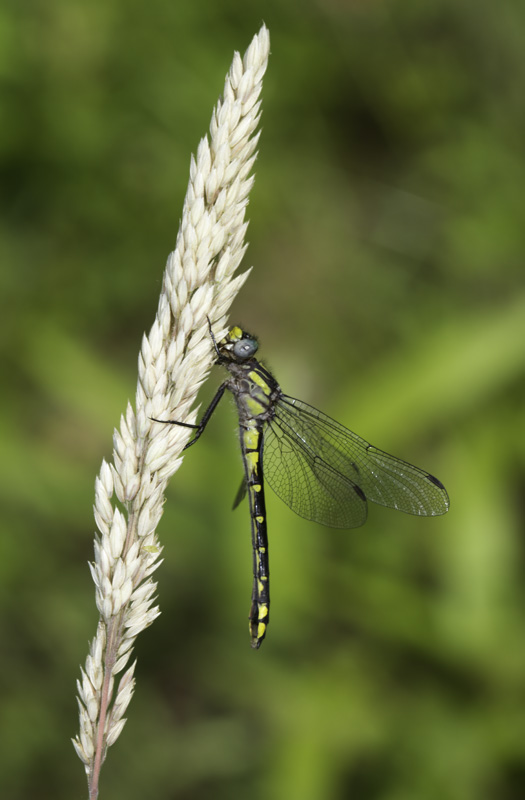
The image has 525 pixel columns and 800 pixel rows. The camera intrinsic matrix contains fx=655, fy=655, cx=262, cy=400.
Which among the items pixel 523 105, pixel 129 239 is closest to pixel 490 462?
pixel 523 105

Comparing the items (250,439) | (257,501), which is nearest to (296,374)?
(250,439)

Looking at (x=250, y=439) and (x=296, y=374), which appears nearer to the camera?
(x=250, y=439)

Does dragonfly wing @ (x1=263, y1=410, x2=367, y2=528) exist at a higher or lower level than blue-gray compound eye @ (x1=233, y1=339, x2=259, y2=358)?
lower

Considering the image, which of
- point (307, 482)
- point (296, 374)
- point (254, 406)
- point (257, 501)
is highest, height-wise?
point (296, 374)

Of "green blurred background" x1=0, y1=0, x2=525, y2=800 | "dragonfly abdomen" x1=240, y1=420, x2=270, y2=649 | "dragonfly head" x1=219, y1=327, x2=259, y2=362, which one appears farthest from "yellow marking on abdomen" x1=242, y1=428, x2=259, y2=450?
"green blurred background" x1=0, y1=0, x2=525, y2=800

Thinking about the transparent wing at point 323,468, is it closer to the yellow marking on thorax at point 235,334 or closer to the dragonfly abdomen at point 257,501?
the dragonfly abdomen at point 257,501

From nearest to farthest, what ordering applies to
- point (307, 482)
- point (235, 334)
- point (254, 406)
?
1. point (235, 334)
2. point (254, 406)
3. point (307, 482)

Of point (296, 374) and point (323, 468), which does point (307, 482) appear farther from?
point (296, 374)

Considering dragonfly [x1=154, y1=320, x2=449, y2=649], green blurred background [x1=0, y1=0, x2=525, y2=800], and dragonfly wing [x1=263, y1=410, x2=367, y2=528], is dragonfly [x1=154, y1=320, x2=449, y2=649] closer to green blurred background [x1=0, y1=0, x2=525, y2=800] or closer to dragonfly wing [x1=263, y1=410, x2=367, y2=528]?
dragonfly wing [x1=263, y1=410, x2=367, y2=528]
